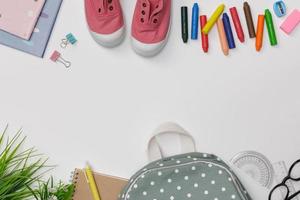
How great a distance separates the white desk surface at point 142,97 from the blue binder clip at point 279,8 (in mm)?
13

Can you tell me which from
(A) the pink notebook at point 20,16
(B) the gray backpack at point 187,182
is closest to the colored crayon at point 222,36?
(B) the gray backpack at point 187,182

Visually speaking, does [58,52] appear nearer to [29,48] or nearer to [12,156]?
[29,48]

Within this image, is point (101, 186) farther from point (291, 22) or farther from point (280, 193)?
Answer: point (291, 22)

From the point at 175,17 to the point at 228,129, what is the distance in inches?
9.6

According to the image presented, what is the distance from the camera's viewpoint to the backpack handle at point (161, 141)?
89 cm

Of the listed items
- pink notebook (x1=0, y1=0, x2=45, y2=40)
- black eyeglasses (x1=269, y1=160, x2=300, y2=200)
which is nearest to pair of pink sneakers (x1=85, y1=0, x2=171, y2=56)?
pink notebook (x1=0, y1=0, x2=45, y2=40)

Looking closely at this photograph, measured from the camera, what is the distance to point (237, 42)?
938mm

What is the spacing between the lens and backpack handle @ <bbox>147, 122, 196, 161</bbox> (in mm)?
893

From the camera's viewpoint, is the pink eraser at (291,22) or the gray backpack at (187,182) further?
the pink eraser at (291,22)

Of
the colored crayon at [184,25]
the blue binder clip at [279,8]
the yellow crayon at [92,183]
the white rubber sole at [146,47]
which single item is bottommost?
the yellow crayon at [92,183]

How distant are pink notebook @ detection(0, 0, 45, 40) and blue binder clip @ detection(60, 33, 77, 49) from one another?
0.21 ft

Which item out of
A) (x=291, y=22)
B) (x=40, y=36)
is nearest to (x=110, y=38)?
(x=40, y=36)

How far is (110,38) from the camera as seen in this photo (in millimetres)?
893

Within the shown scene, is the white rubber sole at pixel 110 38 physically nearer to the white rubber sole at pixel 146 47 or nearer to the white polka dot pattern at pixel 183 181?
the white rubber sole at pixel 146 47
